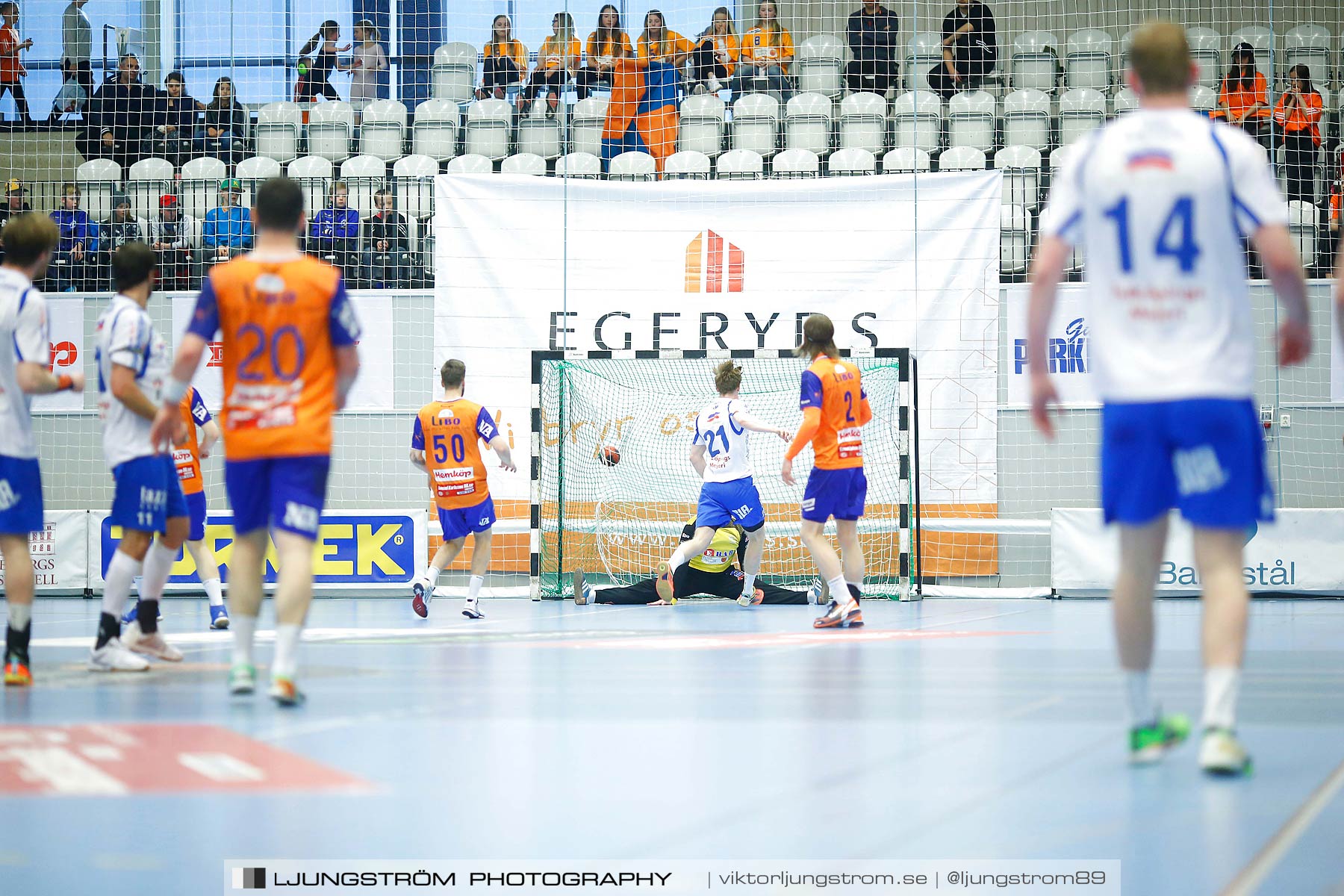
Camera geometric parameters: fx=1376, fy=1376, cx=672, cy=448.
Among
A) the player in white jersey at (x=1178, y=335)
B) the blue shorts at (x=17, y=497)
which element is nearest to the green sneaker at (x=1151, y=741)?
the player in white jersey at (x=1178, y=335)

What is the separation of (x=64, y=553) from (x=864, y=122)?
34.4 ft

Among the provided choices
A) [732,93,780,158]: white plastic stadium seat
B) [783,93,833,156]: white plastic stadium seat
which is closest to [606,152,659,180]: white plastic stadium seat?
[732,93,780,158]: white plastic stadium seat

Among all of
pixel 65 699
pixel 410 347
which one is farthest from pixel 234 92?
pixel 65 699

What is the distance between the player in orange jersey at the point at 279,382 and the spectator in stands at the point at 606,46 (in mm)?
Answer: 12476

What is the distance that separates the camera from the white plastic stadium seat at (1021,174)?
51.8 feet

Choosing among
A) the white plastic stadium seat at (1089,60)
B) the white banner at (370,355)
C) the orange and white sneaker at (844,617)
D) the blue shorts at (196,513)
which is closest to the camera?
the blue shorts at (196,513)

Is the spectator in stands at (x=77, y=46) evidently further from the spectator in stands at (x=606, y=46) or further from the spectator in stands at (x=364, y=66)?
the spectator in stands at (x=606, y=46)

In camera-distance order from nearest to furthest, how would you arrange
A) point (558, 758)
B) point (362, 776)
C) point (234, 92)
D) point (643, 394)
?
point (362, 776) < point (558, 758) < point (643, 394) < point (234, 92)

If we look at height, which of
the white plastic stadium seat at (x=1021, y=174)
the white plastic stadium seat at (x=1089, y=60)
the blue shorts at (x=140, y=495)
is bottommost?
the blue shorts at (x=140, y=495)

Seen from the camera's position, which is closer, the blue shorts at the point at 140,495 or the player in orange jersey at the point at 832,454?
the blue shorts at the point at 140,495

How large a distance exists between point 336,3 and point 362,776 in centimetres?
1549

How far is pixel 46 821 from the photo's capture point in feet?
10.7

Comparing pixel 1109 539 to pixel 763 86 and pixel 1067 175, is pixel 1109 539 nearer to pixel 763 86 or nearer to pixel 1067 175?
pixel 763 86

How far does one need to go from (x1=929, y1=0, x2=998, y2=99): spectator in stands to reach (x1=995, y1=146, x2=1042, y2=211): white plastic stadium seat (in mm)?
1432
